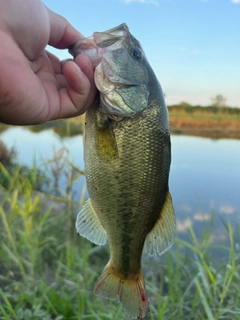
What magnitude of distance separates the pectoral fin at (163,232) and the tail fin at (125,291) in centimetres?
17

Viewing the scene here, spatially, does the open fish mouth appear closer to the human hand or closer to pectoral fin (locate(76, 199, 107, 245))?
the human hand

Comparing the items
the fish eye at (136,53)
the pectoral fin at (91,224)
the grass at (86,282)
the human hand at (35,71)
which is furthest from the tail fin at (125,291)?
the fish eye at (136,53)

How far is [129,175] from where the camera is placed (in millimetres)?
1349

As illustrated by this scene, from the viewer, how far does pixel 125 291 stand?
152 cm

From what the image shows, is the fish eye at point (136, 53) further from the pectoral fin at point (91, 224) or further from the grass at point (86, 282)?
the grass at point (86, 282)

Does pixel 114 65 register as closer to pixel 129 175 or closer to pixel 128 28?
pixel 128 28

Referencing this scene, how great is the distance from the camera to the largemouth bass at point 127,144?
1.32 metres

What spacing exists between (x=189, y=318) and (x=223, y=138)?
7541mm

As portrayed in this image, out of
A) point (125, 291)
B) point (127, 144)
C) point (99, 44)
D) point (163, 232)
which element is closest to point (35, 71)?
point (99, 44)

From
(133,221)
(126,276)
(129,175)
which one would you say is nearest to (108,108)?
(129,175)

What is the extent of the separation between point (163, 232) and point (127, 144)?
1.16 feet

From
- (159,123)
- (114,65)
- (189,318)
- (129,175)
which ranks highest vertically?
(114,65)

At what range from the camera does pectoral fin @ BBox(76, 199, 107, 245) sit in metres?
1.50

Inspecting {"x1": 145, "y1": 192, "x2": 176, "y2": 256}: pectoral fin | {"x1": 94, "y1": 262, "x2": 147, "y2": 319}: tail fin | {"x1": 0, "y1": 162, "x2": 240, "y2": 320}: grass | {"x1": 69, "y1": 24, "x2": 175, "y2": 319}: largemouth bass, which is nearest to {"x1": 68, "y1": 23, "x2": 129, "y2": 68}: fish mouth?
{"x1": 69, "y1": 24, "x2": 175, "y2": 319}: largemouth bass
